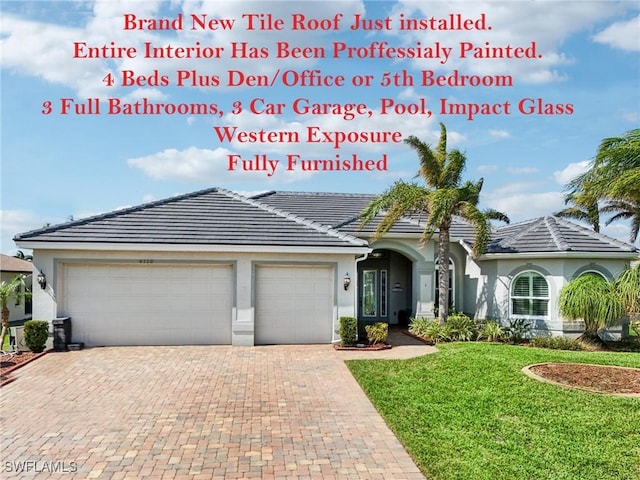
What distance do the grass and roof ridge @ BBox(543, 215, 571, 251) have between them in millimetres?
6124

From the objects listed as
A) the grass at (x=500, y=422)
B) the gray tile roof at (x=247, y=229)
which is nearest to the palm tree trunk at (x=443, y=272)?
the gray tile roof at (x=247, y=229)

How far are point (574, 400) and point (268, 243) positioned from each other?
8.96 m

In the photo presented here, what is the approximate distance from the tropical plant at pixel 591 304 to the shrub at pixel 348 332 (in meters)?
6.88

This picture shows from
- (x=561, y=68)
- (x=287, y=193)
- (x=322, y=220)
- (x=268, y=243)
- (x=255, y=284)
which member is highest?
(x=561, y=68)

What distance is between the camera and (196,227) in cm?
1470

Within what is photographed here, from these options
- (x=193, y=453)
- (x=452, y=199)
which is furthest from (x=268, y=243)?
(x=193, y=453)

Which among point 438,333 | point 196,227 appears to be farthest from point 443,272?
point 196,227

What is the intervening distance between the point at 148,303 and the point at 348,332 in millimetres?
6105

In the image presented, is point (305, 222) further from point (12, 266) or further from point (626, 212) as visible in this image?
point (626, 212)

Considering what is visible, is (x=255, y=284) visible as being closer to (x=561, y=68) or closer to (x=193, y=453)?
(x=193, y=453)

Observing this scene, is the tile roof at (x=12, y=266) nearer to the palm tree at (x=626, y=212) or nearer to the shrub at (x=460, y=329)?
the shrub at (x=460, y=329)

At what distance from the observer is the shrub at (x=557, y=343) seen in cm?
1494

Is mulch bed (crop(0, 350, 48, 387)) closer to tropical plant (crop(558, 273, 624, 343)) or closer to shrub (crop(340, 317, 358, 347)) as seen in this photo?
shrub (crop(340, 317, 358, 347))

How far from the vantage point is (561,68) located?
41.4 feet
